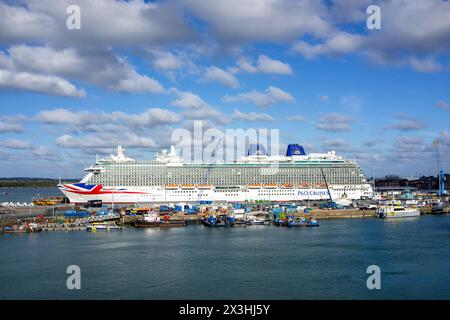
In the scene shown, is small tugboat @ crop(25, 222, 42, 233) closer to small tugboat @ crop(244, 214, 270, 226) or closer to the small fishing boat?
small tugboat @ crop(244, 214, 270, 226)

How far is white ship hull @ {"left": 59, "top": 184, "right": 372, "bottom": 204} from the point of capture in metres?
52.3

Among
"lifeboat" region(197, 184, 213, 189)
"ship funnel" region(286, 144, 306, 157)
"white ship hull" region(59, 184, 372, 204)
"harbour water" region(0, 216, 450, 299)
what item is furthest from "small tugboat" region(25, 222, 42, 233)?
"ship funnel" region(286, 144, 306, 157)

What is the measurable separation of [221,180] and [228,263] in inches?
1402

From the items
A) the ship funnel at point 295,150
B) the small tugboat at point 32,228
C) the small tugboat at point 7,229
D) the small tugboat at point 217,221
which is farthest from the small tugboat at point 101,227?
the ship funnel at point 295,150

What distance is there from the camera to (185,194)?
54.0m

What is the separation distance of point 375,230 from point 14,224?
26.9m

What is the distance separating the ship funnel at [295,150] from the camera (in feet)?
205

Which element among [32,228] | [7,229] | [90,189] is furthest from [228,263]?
[90,189]

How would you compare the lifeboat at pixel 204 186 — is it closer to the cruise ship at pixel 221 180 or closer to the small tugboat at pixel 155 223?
the cruise ship at pixel 221 180

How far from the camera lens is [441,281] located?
18.0 meters

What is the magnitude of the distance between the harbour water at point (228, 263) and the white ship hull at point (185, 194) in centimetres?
2028

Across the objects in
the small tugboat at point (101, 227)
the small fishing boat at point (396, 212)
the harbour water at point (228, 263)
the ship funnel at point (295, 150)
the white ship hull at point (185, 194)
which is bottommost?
the harbour water at point (228, 263)

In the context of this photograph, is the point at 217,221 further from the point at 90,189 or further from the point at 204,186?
the point at 90,189

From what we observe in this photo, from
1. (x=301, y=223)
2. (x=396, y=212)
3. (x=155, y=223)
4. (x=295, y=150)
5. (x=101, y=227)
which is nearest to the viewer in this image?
(x=101, y=227)
